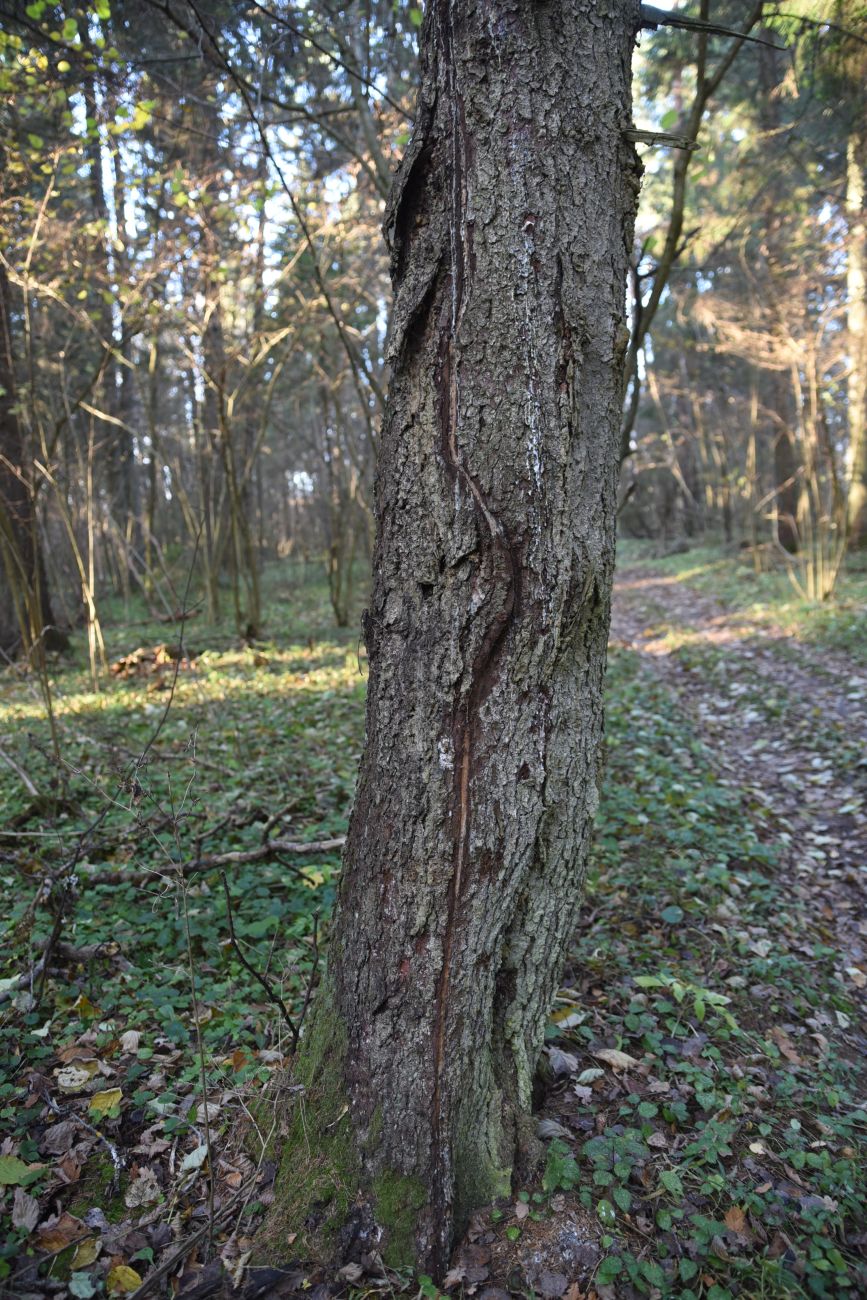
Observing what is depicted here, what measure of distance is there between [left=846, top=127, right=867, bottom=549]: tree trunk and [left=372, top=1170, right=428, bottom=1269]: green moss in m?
10.5

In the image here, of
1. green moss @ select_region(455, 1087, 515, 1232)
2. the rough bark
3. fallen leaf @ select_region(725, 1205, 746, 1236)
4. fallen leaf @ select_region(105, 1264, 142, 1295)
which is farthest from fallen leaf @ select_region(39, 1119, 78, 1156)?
the rough bark

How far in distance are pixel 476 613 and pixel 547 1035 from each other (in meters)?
1.51

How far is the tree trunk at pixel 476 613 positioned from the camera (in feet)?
5.59

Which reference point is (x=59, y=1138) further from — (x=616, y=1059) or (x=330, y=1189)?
(x=616, y=1059)

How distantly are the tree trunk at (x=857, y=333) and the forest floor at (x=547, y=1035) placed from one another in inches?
266

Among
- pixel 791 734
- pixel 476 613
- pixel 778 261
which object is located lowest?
pixel 791 734

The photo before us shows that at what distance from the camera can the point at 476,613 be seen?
1737 mm

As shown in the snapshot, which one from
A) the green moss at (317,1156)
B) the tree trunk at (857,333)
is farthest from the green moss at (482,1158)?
the tree trunk at (857,333)

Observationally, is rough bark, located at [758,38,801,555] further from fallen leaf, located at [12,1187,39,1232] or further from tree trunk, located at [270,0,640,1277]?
fallen leaf, located at [12,1187,39,1232]

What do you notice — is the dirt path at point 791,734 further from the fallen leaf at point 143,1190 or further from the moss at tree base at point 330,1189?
the fallen leaf at point 143,1190

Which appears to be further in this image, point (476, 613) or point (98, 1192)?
point (98, 1192)

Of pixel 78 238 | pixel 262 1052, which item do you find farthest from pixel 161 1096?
pixel 78 238

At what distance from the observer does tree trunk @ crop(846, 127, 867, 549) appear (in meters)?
9.73

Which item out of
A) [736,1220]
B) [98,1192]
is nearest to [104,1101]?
[98,1192]
